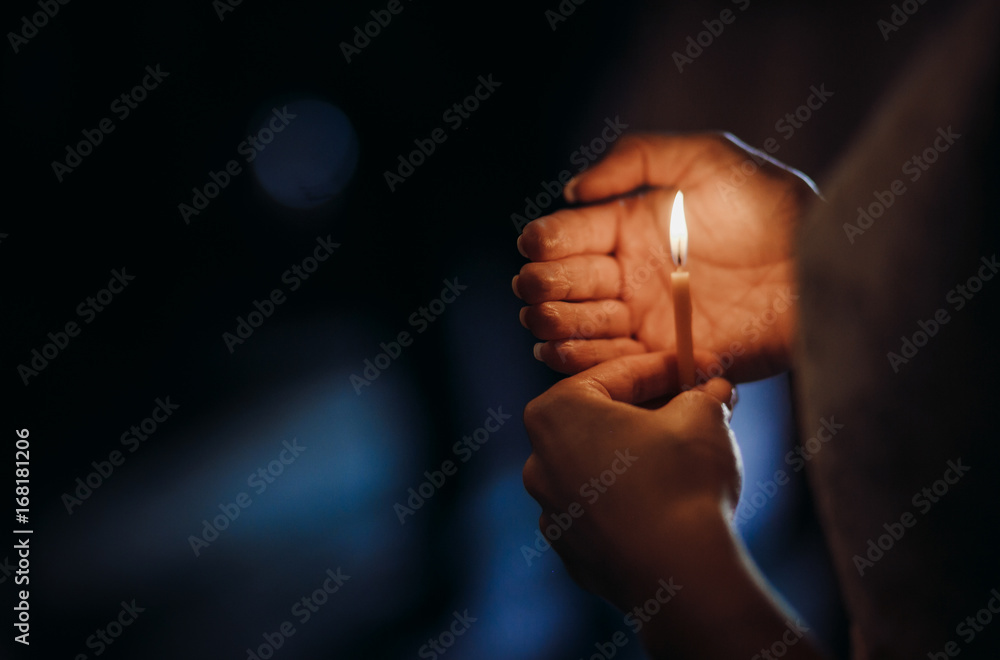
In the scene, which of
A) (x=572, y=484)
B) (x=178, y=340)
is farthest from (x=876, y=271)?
(x=178, y=340)

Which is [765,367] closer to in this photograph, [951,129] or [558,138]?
[951,129]

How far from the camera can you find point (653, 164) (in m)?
1.04

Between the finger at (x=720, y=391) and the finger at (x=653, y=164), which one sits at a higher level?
the finger at (x=653, y=164)
